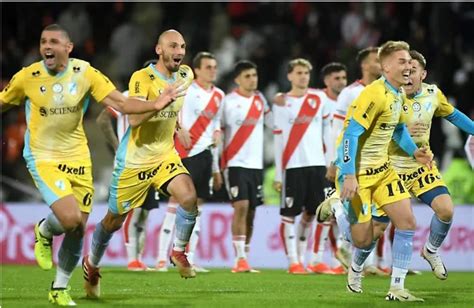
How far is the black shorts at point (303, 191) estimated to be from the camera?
597 inches

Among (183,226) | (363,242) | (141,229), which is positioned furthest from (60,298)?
(141,229)

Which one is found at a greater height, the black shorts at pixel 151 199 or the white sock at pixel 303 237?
the black shorts at pixel 151 199

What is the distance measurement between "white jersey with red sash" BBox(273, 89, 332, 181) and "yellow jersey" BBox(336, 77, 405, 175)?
4.43 meters

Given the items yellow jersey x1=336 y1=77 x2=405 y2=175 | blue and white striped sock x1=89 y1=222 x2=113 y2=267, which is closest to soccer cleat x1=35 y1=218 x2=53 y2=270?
blue and white striped sock x1=89 y1=222 x2=113 y2=267

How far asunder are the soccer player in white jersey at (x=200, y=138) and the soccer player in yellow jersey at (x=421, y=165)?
12.5 ft

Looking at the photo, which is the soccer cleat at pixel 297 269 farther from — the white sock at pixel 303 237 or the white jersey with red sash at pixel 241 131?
the white jersey with red sash at pixel 241 131

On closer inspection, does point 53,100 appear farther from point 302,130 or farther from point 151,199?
point 302,130

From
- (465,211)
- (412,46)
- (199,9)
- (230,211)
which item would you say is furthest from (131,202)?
(199,9)

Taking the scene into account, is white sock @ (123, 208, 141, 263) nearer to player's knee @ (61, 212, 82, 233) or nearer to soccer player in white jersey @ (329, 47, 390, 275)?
soccer player in white jersey @ (329, 47, 390, 275)

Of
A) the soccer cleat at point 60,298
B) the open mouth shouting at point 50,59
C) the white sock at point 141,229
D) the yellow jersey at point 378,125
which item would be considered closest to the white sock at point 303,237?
the white sock at point 141,229

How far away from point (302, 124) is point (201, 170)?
158 centimetres

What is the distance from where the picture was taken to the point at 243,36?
22734 mm

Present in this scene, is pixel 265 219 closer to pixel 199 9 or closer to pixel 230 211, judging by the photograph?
pixel 230 211

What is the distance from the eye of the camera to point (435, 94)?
39.0 feet
